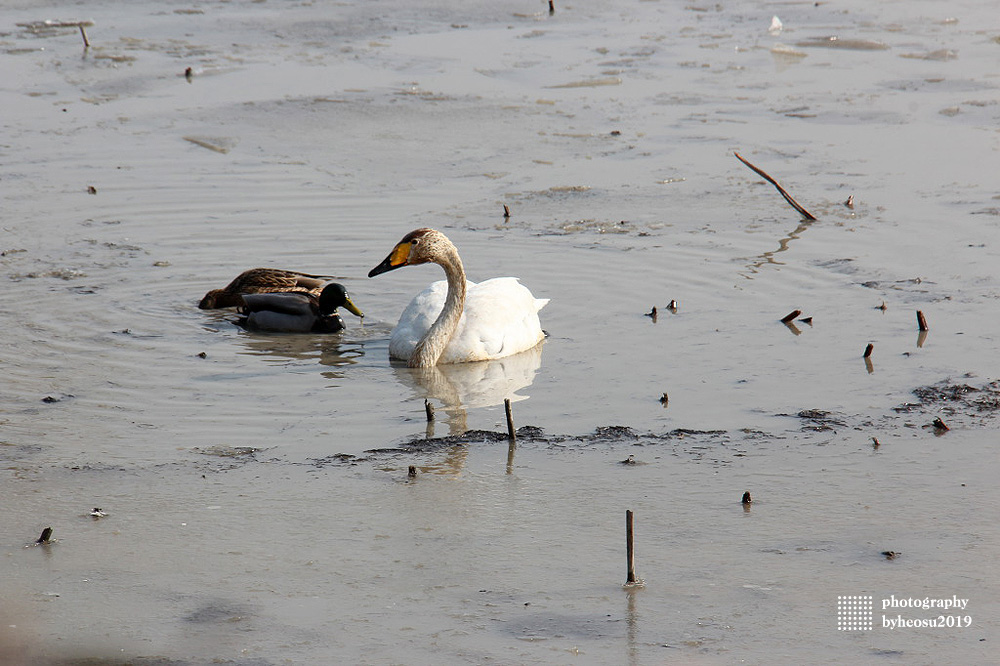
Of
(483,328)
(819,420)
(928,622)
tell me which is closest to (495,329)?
(483,328)

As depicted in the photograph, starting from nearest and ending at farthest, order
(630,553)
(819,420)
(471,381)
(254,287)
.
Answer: (630,553) → (819,420) → (471,381) → (254,287)

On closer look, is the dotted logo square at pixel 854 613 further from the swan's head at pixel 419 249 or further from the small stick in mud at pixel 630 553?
the swan's head at pixel 419 249

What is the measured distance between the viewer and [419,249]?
890cm

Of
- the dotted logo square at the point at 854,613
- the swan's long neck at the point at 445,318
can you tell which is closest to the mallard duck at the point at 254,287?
the swan's long neck at the point at 445,318

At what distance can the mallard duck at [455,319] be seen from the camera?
8.63 metres

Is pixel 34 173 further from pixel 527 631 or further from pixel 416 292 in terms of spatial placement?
pixel 527 631

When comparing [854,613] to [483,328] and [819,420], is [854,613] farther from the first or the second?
[483,328]

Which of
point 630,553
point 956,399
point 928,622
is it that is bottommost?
point 928,622

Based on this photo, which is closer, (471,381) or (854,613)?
(854,613)

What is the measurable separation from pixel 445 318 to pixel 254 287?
5.45ft

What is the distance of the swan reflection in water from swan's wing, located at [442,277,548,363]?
66mm

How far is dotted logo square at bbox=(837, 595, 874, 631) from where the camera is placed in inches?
192

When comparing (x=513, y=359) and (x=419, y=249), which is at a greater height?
(x=419, y=249)

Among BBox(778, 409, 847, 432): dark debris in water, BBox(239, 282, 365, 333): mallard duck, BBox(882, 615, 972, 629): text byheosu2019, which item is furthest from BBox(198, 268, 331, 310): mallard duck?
BBox(882, 615, 972, 629): text byheosu2019
